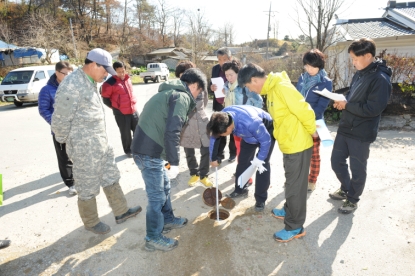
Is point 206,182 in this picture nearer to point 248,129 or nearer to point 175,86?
point 248,129

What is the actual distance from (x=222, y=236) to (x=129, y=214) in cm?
124

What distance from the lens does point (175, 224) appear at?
10.5 feet

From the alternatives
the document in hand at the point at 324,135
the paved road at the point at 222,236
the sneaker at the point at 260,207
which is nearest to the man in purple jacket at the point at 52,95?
the paved road at the point at 222,236

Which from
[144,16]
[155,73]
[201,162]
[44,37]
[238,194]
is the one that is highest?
[144,16]

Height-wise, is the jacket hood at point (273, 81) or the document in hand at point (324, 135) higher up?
the jacket hood at point (273, 81)

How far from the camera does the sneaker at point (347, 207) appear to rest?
330cm

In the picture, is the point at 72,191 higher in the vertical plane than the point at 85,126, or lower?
lower

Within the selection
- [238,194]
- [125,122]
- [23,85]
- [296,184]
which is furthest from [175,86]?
[23,85]

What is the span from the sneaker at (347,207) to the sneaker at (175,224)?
195 centimetres

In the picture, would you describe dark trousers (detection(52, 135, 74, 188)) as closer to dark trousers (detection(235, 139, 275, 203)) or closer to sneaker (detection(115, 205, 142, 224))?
sneaker (detection(115, 205, 142, 224))

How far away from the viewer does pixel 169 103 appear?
95.6 inches

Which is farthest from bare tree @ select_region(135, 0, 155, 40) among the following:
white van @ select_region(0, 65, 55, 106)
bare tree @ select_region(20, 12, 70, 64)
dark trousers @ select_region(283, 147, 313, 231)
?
dark trousers @ select_region(283, 147, 313, 231)

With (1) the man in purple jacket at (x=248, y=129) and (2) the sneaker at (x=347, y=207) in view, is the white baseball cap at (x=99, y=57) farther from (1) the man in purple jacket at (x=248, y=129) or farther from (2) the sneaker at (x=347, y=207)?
(2) the sneaker at (x=347, y=207)

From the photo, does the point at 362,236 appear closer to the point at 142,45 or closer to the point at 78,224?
the point at 78,224
